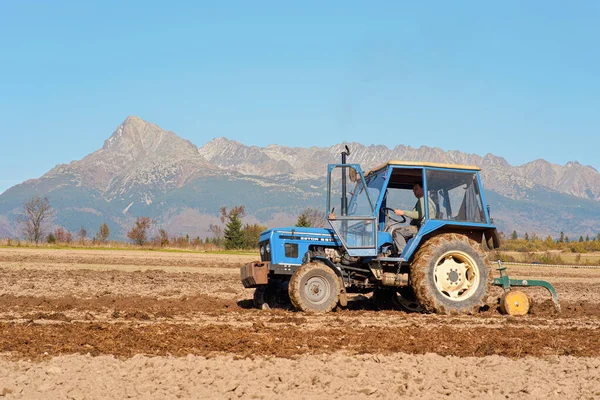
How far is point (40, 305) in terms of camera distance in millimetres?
13391

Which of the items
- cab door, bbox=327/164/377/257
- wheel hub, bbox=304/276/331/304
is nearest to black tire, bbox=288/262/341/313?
wheel hub, bbox=304/276/331/304

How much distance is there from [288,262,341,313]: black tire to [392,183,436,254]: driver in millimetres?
1318

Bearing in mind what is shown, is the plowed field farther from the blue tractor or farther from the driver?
the driver

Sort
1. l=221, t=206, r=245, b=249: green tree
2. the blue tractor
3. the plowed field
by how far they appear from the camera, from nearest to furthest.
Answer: the plowed field
the blue tractor
l=221, t=206, r=245, b=249: green tree

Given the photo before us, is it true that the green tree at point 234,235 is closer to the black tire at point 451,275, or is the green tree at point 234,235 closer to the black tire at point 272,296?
the black tire at point 272,296

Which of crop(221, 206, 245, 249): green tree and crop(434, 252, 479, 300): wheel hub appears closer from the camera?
crop(434, 252, 479, 300): wheel hub

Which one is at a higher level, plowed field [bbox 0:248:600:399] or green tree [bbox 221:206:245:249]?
green tree [bbox 221:206:245:249]

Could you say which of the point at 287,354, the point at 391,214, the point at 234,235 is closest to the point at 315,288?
the point at 391,214

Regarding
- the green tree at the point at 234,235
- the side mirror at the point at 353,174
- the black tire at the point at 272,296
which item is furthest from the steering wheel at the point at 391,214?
the green tree at the point at 234,235

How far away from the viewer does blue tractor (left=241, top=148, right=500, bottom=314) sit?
1233 centimetres

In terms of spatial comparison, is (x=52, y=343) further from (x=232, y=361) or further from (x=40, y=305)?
(x=40, y=305)

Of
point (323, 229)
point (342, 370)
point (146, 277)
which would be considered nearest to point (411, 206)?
point (323, 229)

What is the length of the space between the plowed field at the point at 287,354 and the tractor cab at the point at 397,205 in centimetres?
125

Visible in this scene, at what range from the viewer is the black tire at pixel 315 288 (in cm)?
1224
